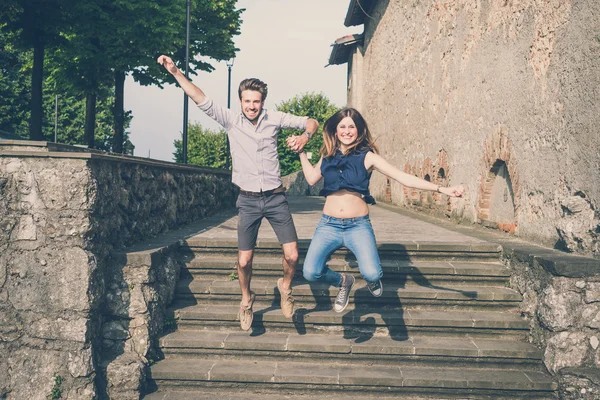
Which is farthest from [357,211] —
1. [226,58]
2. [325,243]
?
[226,58]

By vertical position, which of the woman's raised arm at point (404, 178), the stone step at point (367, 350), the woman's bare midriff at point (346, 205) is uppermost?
the woman's raised arm at point (404, 178)

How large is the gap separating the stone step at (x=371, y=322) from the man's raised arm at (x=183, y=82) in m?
2.00

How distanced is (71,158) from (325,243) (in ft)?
7.08

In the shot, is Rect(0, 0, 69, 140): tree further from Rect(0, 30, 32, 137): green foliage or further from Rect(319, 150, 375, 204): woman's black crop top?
Rect(0, 30, 32, 137): green foliage

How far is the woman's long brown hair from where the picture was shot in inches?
176

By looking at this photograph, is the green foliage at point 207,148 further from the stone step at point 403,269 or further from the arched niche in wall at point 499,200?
the stone step at point 403,269

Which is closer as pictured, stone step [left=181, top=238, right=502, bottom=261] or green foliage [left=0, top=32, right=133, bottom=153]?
stone step [left=181, top=238, right=502, bottom=261]

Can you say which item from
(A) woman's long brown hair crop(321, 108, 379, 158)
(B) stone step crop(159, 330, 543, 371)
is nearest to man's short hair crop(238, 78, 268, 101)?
(A) woman's long brown hair crop(321, 108, 379, 158)

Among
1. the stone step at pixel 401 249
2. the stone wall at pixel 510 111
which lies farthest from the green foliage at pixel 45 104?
the stone step at pixel 401 249

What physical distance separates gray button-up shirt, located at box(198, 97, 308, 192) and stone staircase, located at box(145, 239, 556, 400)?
1329mm

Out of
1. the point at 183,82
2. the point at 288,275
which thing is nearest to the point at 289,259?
the point at 288,275

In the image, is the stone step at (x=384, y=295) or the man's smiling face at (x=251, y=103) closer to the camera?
the man's smiling face at (x=251, y=103)

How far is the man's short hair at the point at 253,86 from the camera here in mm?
4426

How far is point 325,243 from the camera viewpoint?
171 inches
